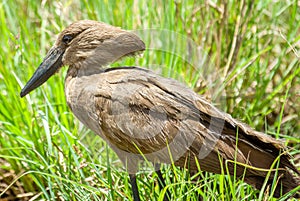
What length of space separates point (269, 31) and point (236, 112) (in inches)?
24.7

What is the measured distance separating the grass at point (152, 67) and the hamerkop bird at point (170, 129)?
0.18 meters

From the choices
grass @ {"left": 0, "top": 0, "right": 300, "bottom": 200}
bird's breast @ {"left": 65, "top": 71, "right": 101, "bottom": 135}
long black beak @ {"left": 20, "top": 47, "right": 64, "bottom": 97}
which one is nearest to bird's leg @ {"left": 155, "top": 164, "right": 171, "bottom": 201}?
grass @ {"left": 0, "top": 0, "right": 300, "bottom": 200}

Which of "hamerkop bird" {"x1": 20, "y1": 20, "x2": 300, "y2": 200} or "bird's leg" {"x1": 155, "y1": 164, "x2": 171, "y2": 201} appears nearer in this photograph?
"hamerkop bird" {"x1": 20, "y1": 20, "x2": 300, "y2": 200}

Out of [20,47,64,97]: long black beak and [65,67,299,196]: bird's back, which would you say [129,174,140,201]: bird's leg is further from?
[20,47,64,97]: long black beak

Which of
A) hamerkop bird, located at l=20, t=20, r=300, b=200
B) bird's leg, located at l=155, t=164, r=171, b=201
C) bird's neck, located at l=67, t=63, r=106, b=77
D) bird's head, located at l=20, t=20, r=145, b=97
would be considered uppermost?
bird's head, located at l=20, t=20, r=145, b=97

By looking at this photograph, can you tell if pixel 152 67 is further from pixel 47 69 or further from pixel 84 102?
pixel 84 102

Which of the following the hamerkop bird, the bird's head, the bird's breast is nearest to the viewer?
the hamerkop bird

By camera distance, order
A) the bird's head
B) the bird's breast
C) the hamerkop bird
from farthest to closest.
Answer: the bird's head → the bird's breast → the hamerkop bird

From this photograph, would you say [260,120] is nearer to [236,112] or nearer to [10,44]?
[236,112]

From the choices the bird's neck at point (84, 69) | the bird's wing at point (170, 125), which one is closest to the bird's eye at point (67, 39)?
the bird's neck at point (84, 69)

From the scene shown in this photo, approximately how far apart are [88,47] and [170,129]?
24.3 inches

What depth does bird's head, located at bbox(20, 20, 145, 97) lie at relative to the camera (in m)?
3.31

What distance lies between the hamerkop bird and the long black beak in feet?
0.82

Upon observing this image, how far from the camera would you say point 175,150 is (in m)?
3.04
